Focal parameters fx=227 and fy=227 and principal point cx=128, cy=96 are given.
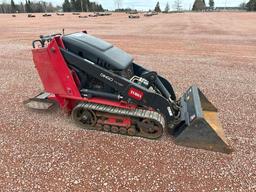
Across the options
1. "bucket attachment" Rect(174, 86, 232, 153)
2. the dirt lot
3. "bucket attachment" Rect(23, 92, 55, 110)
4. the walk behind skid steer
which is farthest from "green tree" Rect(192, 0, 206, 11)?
"bucket attachment" Rect(174, 86, 232, 153)

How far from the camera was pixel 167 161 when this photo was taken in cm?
370

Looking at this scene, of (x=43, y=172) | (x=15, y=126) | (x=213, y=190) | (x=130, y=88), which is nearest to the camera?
(x=213, y=190)

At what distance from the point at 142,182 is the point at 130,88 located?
5.30ft

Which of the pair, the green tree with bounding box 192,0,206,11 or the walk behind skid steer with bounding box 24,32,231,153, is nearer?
the walk behind skid steer with bounding box 24,32,231,153

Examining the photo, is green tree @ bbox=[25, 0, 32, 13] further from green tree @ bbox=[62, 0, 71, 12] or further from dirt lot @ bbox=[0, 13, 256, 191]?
dirt lot @ bbox=[0, 13, 256, 191]

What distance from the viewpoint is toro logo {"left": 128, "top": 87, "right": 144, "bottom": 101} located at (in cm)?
409

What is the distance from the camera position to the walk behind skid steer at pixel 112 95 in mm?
4051

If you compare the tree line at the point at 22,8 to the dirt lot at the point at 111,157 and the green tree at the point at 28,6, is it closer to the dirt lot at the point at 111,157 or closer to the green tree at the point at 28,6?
the green tree at the point at 28,6

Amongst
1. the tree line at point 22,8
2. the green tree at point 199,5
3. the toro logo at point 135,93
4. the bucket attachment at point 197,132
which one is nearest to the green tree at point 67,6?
the tree line at point 22,8

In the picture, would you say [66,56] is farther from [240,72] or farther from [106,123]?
[240,72]

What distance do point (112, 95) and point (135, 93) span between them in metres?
0.48

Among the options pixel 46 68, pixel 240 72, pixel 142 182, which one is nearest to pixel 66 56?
pixel 46 68

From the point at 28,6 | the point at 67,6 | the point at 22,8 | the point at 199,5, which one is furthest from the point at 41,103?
the point at 199,5

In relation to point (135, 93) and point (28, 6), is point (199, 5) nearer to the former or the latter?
point (28, 6)
